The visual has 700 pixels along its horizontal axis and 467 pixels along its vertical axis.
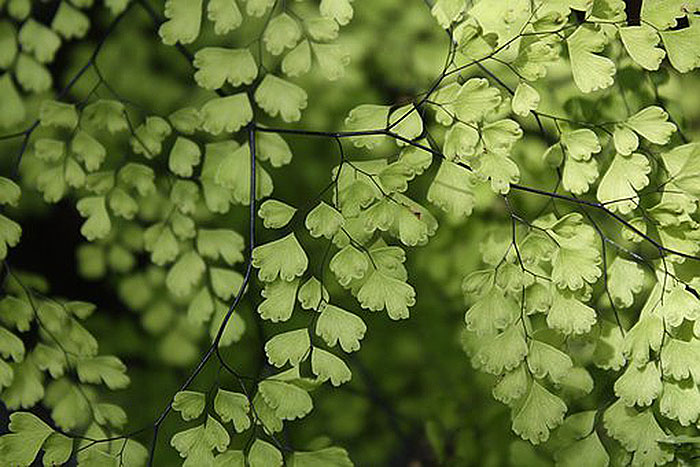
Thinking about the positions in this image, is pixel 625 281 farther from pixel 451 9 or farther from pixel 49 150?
pixel 49 150

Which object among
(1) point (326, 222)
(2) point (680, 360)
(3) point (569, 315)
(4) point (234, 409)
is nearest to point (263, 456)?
(4) point (234, 409)

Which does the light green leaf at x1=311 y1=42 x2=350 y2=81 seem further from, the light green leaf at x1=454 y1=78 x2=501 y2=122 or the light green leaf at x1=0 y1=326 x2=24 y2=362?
the light green leaf at x1=0 y1=326 x2=24 y2=362

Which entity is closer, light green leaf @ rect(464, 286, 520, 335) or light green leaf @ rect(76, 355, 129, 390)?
light green leaf @ rect(464, 286, 520, 335)

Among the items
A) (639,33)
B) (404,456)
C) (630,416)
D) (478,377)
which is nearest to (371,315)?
(478,377)

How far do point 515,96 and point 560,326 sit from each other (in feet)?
0.83

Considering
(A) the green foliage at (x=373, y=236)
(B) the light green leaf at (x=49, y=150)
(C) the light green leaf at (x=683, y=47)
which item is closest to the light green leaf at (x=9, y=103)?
(A) the green foliage at (x=373, y=236)

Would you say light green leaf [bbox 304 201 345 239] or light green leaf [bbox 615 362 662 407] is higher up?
light green leaf [bbox 304 201 345 239]

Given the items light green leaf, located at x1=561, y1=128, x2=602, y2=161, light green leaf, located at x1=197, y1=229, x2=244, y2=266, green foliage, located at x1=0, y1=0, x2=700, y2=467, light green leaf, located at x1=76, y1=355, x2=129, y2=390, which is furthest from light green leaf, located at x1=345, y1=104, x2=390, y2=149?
light green leaf, located at x1=76, y1=355, x2=129, y2=390

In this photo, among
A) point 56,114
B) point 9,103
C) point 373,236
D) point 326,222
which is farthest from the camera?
point 9,103

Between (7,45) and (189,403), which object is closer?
(189,403)

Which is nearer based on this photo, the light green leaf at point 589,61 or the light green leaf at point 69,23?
the light green leaf at point 589,61

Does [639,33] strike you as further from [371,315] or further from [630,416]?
[371,315]

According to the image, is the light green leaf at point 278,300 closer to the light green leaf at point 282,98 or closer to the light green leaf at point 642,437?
the light green leaf at point 282,98

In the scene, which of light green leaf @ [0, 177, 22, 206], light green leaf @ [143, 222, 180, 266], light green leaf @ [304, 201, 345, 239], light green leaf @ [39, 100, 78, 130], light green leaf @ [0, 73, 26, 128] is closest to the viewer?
light green leaf @ [304, 201, 345, 239]
